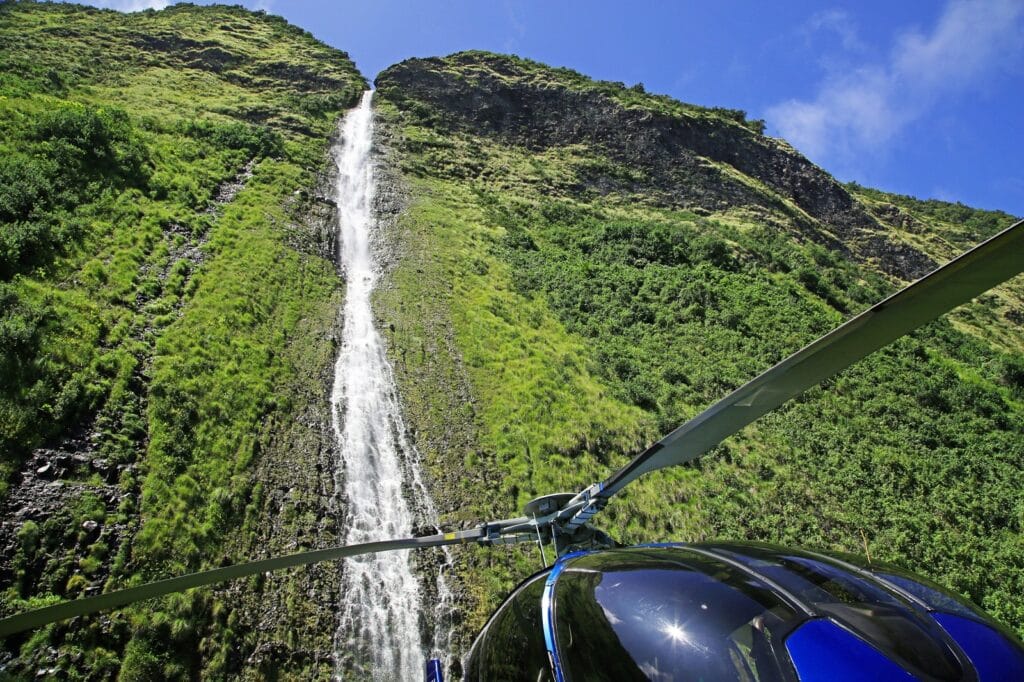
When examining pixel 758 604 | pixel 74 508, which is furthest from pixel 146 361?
pixel 758 604

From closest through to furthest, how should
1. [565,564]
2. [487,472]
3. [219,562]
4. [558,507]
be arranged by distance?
[565,564], [558,507], [219,562], [487,472]

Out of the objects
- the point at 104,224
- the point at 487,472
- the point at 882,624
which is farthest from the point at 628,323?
the point at 882,624

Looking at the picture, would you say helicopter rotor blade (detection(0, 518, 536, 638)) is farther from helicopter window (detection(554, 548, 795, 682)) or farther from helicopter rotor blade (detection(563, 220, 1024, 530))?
helicopter rotor blade (detection(563, 220, 1024, 530))

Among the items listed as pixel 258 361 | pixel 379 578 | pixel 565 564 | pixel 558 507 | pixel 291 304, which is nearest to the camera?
pixel 565 564

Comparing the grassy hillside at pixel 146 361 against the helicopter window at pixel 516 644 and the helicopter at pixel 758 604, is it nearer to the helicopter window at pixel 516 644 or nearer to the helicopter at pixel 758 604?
the helicopter window at pixel 516 644

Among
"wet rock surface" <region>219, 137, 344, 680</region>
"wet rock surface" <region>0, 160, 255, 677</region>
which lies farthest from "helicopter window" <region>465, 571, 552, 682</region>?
"wet rock surface" <region>0, 160, 255, 677</region>

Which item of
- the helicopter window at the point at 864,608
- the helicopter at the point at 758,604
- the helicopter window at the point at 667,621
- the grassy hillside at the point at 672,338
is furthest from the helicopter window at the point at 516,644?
the grassy hillside at the point at 672,338

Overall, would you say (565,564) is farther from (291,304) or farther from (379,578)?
(291,304)

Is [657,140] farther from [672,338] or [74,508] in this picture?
[74,508]
